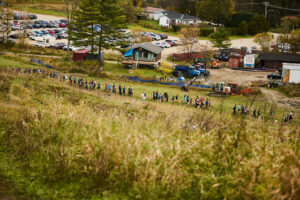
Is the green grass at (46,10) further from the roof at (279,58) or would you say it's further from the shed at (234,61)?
the roof at (279,58)

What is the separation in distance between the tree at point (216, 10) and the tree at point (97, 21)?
64.1 meters

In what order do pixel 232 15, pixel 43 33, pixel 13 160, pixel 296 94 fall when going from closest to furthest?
pixel 13 160 < pixel 296 94 < pixel 43 33 < pixel 232 15

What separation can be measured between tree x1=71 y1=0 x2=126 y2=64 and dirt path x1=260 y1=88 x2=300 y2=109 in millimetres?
25021

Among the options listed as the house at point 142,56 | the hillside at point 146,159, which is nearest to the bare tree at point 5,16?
the house at point 142,56

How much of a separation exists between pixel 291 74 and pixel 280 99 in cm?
954

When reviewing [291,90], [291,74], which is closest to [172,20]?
[291,74]

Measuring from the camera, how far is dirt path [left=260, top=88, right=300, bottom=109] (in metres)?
37.5

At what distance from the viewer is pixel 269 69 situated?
199 ft

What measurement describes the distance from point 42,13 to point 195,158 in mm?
96718

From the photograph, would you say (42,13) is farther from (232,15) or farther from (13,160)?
(13,160)

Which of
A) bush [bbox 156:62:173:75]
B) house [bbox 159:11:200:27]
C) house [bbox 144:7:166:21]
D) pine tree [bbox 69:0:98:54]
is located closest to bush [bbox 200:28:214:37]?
house [bbox 159:11:200:27]

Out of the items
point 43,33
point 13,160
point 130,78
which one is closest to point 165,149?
point 13,160

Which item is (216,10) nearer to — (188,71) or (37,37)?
(37,37)

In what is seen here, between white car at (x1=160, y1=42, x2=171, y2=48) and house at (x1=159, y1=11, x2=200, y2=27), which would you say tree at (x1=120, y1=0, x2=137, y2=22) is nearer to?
house at (x1=159, y1=11, x2=200, y2=27)
